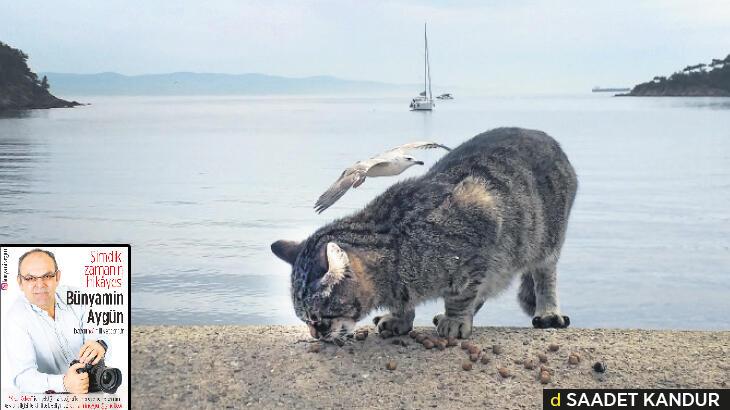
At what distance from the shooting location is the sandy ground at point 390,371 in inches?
188

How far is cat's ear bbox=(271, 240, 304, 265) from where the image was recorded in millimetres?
5117

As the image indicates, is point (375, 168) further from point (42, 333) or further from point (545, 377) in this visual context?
point (42, 333)

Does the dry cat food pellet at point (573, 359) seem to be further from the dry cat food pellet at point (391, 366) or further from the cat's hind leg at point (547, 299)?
the dry cat food pellet at point (391, 366)

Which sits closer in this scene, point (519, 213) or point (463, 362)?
point (463, 362)

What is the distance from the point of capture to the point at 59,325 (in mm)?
4258

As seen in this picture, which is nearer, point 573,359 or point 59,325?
point 59,325

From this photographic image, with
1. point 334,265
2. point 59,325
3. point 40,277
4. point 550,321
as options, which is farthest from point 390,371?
point 40,277

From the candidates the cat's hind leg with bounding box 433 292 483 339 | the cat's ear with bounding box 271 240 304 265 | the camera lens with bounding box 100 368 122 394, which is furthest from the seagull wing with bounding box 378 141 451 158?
the camera lens with bounding box 100 368 122 394

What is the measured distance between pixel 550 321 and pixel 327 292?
6.67 feet

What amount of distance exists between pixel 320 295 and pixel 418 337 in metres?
0.96

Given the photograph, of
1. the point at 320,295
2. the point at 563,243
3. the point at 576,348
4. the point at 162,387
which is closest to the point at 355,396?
the point at 320,295

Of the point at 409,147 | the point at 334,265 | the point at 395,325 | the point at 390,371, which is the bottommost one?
the point at 390,371

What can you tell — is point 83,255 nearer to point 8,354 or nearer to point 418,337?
point 8,354

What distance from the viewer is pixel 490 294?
5.64m
